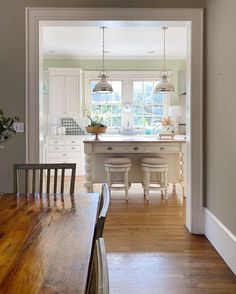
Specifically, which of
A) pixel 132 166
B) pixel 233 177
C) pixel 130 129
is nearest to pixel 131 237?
pixel 233 177

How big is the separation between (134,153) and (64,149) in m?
2.54

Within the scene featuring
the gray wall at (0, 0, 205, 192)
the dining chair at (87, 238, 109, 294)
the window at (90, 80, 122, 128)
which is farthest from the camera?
the window at (90, 80, 122, 128)

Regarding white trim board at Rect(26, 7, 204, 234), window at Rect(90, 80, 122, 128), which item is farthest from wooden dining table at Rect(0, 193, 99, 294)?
window at Rect(90, 80, 122, 128)

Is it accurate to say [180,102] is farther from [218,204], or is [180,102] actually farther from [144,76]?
[218,204]

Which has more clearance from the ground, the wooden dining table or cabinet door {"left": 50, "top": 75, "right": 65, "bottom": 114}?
cabinet door {"left": 50, "top": 75, "right": 65, "bottom": 114}

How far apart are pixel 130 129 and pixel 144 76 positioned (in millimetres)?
1341

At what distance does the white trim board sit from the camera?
135 inches

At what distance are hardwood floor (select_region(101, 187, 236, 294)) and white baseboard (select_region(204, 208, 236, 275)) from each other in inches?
2.2

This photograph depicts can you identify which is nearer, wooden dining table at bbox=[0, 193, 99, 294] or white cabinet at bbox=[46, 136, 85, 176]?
wooden dining table at bbox=[0, 193, 99, 294]

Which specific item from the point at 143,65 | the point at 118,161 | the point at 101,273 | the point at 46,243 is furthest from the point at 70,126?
the point at 101,273

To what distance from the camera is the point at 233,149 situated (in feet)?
8.70

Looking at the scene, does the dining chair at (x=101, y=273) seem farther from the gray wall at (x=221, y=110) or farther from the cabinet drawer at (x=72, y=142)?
the cabinet drawer at (x=72, y=142)

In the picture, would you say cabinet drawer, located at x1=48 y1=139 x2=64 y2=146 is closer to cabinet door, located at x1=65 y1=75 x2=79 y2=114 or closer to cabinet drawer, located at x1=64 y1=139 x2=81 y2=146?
cabinet drawer, located at x1=64 y1=139 x2=81 y2=146

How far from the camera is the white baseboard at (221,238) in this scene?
266cm
